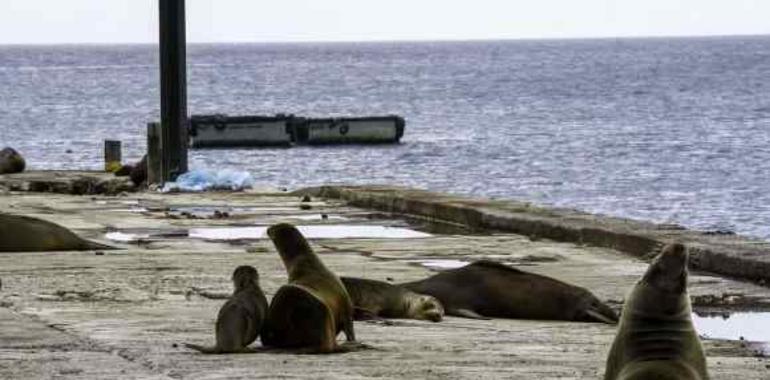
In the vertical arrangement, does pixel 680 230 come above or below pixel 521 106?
above

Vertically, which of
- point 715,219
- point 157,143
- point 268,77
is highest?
point 157,143

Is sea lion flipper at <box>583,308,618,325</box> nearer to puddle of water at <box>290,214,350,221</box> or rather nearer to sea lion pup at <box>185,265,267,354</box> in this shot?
A: sea lion pup at <box>185,265,267,354</box>

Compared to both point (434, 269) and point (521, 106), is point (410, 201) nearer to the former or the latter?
point (434, 269)

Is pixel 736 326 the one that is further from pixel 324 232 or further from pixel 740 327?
pixel 324 232

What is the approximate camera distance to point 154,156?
3216 cm

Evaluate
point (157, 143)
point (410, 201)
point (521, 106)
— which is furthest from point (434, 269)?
point (521, 106)

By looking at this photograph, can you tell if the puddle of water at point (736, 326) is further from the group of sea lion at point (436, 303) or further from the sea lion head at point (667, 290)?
the sea lion head at point (667, 290)

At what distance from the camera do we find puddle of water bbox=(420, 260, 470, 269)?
18.6 m

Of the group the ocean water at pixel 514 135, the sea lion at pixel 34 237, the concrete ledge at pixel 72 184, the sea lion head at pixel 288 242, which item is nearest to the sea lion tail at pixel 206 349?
the sea lion head at pixel 288 242

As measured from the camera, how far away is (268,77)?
193875mm

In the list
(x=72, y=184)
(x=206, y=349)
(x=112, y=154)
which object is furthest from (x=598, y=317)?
(x=112, y=154)

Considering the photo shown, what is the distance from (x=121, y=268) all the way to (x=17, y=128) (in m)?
78.3

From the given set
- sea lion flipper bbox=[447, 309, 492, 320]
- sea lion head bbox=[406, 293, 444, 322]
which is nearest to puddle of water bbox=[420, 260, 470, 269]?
sea lion flipper bbox=[447, 309, 492, 320]

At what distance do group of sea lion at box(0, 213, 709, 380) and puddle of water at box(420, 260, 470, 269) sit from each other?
2.83m
